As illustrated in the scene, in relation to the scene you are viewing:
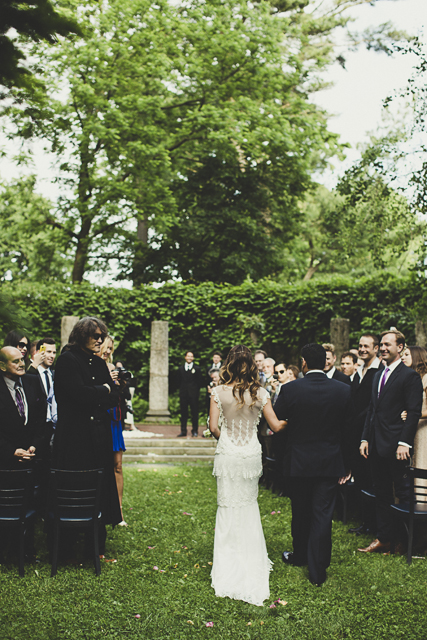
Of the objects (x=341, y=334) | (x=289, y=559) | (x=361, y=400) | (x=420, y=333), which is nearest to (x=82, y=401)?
(x=289, y=559)

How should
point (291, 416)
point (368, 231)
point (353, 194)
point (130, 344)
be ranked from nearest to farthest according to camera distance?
point (291, 416), point (353, 194), point (368, 231), point (130, 344)

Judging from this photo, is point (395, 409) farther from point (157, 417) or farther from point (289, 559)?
point (157, 417)

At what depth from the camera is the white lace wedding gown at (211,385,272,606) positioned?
4934mm

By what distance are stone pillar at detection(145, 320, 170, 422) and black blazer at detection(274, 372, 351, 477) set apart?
11529mm

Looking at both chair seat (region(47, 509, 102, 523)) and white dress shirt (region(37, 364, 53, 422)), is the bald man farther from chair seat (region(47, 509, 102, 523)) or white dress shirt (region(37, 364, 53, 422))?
white dress shirt (region(37, 364, 53, 422))

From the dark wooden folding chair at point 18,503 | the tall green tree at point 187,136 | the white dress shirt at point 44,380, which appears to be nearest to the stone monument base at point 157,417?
the tall green tree at point 187,136

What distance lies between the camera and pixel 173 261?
2320 cm

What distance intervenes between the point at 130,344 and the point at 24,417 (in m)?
12.8

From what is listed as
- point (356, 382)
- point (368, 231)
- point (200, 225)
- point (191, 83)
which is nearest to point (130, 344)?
point (200, 225)

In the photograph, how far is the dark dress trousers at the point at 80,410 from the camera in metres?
5.22

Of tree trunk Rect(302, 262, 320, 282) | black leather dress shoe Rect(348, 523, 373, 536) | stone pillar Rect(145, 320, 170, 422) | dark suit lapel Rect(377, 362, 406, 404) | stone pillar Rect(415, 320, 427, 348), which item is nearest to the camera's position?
dark suit lapel Rect(377, 362, 406, 404)

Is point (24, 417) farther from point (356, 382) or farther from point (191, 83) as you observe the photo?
point (191, 83)

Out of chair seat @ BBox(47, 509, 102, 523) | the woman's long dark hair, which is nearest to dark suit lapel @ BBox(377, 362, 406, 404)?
the woman's long dark hair

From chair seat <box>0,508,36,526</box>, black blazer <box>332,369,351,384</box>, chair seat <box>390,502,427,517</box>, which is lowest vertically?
chair seat <box>390,502,427,517</box>
